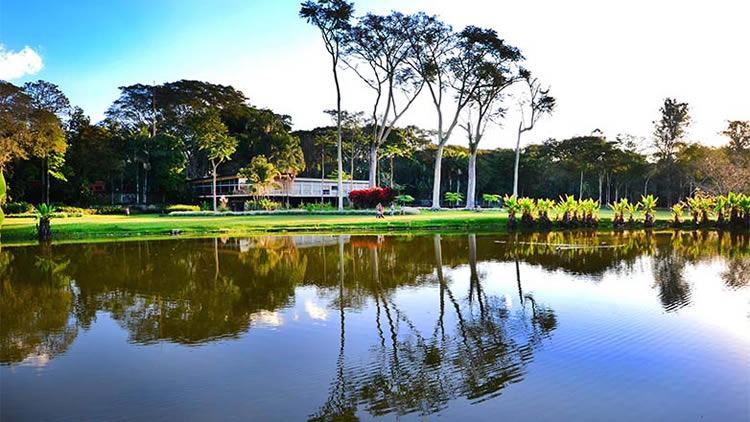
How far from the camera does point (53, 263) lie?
14.9 meters

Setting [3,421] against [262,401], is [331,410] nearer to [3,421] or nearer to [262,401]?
[262,401]

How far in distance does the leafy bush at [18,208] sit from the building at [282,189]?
13.8m

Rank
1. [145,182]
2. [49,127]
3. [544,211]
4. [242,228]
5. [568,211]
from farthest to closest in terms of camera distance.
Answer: [145,182]
[49,127]
[568,211]
[544,211]
[242,228]

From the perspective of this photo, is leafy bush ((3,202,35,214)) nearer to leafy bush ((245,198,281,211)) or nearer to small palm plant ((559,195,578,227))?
leafy bush ((245,198,281,211))

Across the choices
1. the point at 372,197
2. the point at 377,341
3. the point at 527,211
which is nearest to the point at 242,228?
the point at 372,197

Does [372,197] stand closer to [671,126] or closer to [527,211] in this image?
[527,211]

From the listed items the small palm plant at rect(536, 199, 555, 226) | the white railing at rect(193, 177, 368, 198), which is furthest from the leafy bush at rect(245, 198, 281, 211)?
the small palm plant at rect(536, 199, 555, 226)

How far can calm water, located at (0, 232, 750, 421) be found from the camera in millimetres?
5043

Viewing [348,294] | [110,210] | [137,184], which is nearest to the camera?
[348,294]

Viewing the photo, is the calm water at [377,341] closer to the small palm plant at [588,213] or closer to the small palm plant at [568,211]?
the small palm plant at [568,211]

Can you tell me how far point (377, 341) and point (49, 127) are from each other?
35.9 meters

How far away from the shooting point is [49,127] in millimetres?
35844

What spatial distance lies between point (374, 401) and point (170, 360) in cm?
254

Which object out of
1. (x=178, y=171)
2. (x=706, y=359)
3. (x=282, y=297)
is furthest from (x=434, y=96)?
(x=706, y=359)
